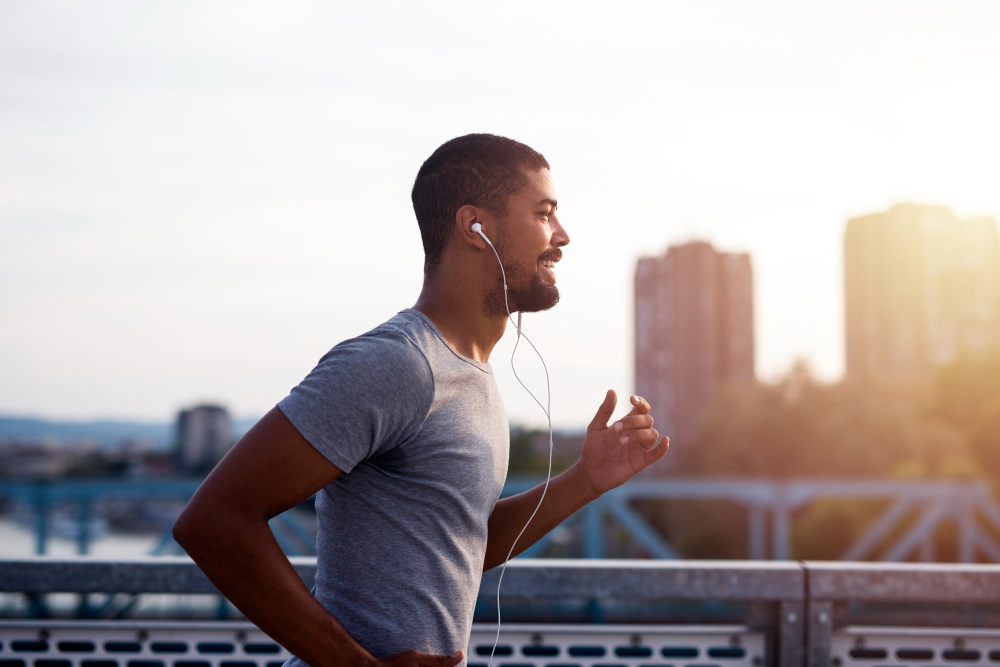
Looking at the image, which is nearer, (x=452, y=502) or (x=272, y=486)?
(x=272, y=486)

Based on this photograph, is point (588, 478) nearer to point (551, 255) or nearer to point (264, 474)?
point (551, 255)

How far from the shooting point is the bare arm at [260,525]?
1.45 metres

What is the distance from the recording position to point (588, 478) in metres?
2.09

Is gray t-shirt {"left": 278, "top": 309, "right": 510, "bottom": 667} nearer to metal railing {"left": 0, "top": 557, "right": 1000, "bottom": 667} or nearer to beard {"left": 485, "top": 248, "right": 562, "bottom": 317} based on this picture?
beard {"left": 485, "top": 248, "right": 562, "bottom": 317}

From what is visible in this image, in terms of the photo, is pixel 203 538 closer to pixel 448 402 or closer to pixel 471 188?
pixel 448 402

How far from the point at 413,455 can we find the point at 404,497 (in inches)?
3.1

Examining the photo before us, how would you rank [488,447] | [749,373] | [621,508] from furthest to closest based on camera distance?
[749,373] < [621,508] < [488,447]

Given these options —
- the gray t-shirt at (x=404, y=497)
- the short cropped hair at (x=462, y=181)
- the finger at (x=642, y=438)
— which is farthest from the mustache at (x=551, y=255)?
the finger at (x=642, y=438)

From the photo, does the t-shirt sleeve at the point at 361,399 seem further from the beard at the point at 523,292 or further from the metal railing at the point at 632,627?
the metal railing at the point at 632,627

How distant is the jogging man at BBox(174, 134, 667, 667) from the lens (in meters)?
1.47

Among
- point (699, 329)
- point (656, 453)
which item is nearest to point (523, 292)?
point (656, 453)

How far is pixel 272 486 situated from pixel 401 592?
317 millimetres

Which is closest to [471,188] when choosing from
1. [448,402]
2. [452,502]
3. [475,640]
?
[448,402]

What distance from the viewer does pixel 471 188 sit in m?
1.84
